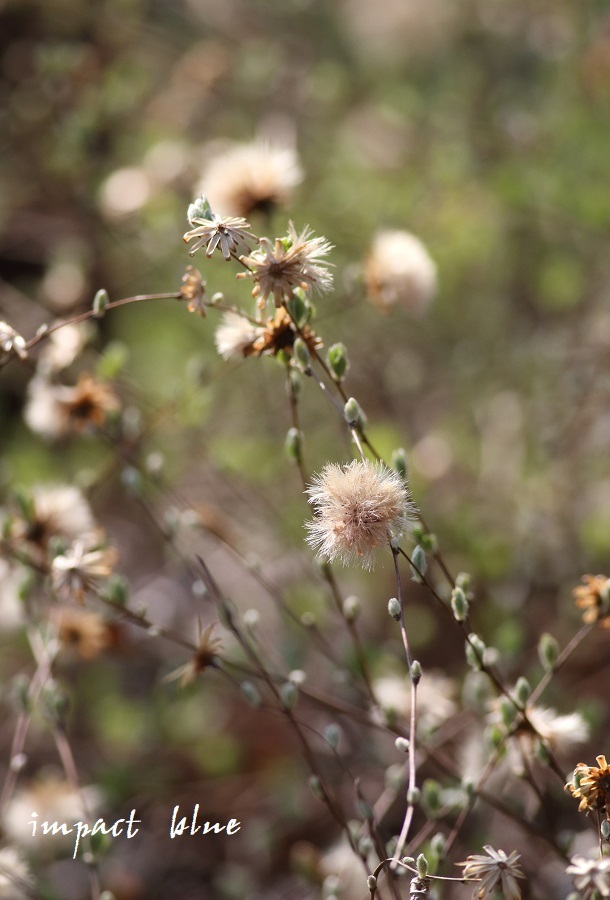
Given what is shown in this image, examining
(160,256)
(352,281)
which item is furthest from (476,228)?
(352,281)

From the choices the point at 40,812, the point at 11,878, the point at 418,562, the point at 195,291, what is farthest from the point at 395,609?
the point at 40,812

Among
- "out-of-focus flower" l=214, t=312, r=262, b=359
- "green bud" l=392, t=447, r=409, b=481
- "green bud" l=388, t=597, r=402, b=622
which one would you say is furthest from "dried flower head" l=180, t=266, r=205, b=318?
"green bud" l=388, t=597, r=402, b=622

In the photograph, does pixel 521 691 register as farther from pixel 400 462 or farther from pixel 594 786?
pixel 400 462

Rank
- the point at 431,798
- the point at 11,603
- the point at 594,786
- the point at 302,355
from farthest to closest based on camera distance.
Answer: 1. the point at 11,603
2. the point at 431,798
3. the point at 302,355
4. the point at 594,786

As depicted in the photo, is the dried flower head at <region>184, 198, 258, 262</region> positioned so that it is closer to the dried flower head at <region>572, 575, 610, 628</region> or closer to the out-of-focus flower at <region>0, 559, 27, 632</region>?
the dried flower head at <region>572, 575, 610, 628</region>

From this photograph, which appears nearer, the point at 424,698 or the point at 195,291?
the point at 195,291

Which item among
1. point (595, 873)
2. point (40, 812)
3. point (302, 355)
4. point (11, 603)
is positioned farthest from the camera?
point (11, 603)

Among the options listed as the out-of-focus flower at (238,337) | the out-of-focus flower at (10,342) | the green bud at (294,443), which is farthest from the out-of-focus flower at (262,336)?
the out-of-focus flower at (10,342)
